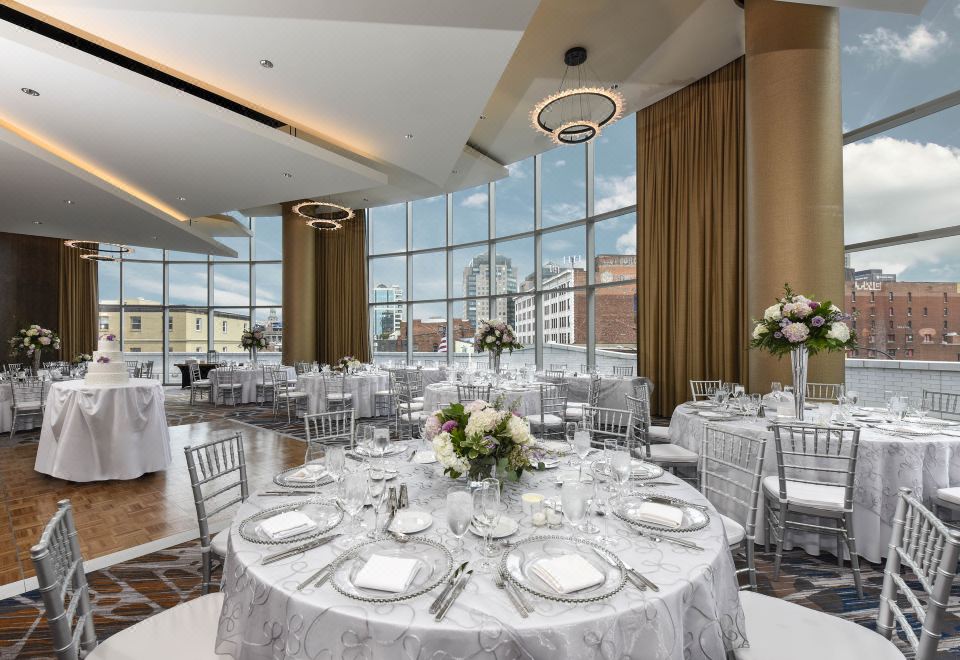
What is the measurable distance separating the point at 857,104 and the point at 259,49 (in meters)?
6.71

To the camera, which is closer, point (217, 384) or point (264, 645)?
point (264, 645)

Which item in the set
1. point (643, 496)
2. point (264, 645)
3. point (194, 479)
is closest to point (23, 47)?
point (194, 479)

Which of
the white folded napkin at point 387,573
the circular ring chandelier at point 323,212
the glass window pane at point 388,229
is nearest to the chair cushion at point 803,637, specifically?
the white folded napkin at point 387,573

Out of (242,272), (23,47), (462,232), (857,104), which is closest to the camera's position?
(23,47)

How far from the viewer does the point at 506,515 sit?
159 centimetres

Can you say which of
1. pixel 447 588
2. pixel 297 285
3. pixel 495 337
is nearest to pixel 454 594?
pixel 447 588

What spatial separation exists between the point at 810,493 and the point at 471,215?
920cm

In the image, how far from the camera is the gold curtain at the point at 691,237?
642 centimetres

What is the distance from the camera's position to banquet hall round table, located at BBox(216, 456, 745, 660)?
997 millimetres

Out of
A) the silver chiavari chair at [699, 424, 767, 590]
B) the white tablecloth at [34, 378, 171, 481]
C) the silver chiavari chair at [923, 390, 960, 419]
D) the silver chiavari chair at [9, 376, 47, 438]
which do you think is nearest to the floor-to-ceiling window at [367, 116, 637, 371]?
the silver chiavari chair at [923, 390, 960, 419]

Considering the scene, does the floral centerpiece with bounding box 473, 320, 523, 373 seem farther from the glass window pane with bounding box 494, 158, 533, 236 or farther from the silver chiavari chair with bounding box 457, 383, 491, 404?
the glass window pane with bounding box 494, 158, 533, 236

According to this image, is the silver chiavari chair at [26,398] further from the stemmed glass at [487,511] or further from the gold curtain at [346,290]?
the stemmed glass at [487,511]

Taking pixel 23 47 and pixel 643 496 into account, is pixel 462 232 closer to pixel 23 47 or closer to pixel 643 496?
pixel 23 47

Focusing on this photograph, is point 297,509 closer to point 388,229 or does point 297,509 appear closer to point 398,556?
point 398,556
